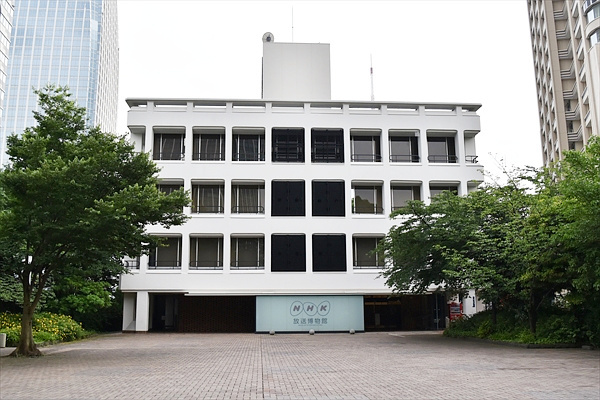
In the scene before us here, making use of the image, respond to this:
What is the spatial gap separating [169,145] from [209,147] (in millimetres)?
2544

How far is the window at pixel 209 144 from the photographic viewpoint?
1532 inches

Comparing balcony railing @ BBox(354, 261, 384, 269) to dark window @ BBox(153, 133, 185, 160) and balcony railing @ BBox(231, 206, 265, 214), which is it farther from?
dark window @ BBox(153, 133, 185, 160)

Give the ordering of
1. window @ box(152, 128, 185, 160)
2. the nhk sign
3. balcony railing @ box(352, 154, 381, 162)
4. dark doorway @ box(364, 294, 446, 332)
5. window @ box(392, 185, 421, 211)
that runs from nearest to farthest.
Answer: the nhk sign → dark doorway @ box(364, 294, 446, 332) → window @ box(152, 128, 185, 160) → window @ box(392, 185, 421, 211) → balcony railing @ box(352, 154, 381, 162)

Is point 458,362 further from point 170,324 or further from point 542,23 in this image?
point 542,23

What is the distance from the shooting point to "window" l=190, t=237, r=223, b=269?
37750 mm

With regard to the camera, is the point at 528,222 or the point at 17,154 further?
the point at 528,222

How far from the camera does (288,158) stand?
3909 cm

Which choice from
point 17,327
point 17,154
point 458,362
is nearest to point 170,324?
point 17,327

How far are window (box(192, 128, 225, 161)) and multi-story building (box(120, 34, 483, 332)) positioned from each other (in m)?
0.06

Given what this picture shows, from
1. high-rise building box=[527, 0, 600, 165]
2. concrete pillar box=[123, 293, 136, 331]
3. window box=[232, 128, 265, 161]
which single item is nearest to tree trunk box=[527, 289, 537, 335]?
window box=[232, 128, 265, 161]

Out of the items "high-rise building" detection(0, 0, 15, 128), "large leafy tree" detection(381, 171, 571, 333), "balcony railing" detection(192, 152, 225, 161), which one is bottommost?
"large leafy tree" detection(381, 171, 571, 333)

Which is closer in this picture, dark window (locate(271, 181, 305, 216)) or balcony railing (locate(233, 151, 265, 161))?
dark window (locate(271, 181, 305, 216))

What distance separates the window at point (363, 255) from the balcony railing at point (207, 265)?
8.28 metres

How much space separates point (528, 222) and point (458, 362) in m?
8.68
